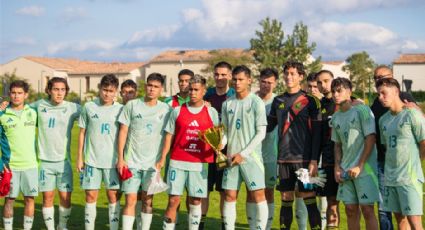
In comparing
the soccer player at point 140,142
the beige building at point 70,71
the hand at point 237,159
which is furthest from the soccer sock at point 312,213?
the beige building at point 70,71

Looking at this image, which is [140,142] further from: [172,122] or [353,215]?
[353,215]

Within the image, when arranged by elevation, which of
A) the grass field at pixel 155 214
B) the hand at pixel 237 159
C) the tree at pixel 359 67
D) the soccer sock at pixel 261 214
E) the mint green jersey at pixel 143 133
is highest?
the tree at pixel 359 67

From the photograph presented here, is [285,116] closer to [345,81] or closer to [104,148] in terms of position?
[345,81]

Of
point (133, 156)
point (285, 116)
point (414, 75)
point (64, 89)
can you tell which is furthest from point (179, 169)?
point (414, 75)

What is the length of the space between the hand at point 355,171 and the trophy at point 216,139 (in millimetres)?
1398

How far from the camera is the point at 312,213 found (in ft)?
22.0

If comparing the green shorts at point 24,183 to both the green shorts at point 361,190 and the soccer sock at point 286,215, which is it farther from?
the green shorts at point 361,190

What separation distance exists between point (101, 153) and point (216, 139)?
60.8 inches

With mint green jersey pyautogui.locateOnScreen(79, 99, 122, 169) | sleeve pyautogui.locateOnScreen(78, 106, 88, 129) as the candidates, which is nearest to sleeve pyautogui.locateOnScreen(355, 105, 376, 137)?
mint green jersey pyautogui.locateOnScreen(79, 99, 122, 169)

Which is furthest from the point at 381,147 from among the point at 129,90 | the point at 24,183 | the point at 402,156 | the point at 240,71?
the point at 24,183

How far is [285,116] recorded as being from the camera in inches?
267

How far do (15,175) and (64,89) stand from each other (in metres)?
1.26

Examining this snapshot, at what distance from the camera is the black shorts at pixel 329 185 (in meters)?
6.85

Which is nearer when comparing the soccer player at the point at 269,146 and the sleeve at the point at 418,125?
the sleeve at the point at 418,125
